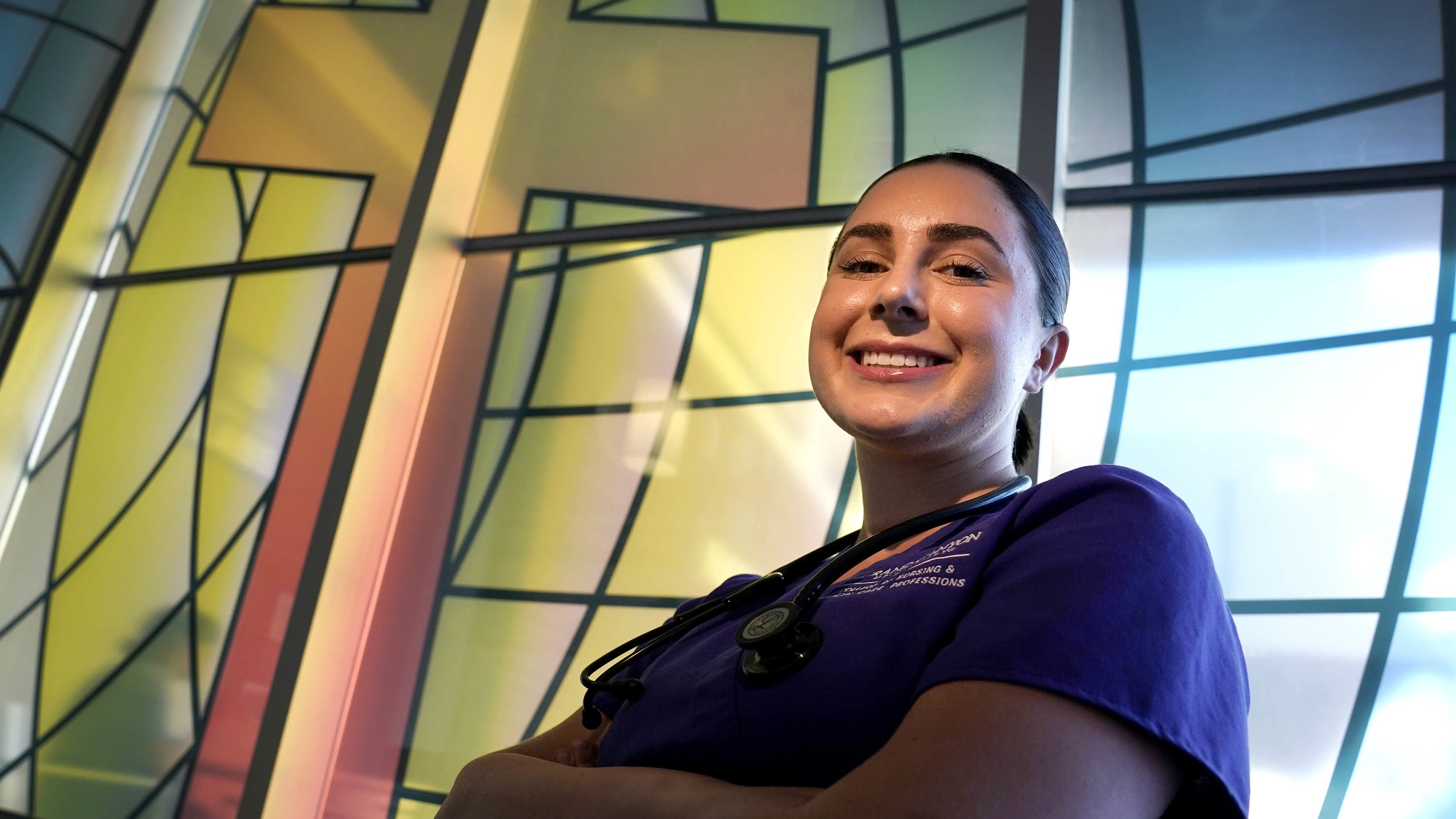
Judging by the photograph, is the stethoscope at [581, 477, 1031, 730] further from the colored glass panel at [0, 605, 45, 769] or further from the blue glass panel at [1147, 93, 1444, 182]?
the colored glass panel at [0, 605, 45, 769]

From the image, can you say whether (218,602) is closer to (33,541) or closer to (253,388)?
(253,388)

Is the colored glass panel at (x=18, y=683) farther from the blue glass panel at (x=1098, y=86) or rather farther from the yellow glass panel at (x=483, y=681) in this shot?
the blue glass panel at (x=1098, y=86)

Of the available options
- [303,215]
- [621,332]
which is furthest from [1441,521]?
[303,215]

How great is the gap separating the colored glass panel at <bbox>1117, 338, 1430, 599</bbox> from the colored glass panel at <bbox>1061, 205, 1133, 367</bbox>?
0.17 meters

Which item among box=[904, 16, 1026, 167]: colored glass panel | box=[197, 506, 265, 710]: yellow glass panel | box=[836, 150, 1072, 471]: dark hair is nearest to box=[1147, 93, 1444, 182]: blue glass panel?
box=[904, 16, 1026, 167]: colored glass panel

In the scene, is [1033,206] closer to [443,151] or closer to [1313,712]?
[1313,712]

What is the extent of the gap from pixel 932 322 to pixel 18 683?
324cm

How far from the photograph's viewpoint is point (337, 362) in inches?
116

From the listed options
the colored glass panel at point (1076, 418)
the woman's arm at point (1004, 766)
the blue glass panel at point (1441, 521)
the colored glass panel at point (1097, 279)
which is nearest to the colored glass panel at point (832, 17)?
the colored glass panel at point (1097, 279)

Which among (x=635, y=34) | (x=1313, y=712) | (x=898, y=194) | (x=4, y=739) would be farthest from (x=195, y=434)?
(x=1313, y=712)

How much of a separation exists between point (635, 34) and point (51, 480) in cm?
245

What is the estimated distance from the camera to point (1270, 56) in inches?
86.4

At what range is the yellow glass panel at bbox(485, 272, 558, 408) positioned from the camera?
2.73 metres

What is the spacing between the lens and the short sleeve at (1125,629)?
64 cm
